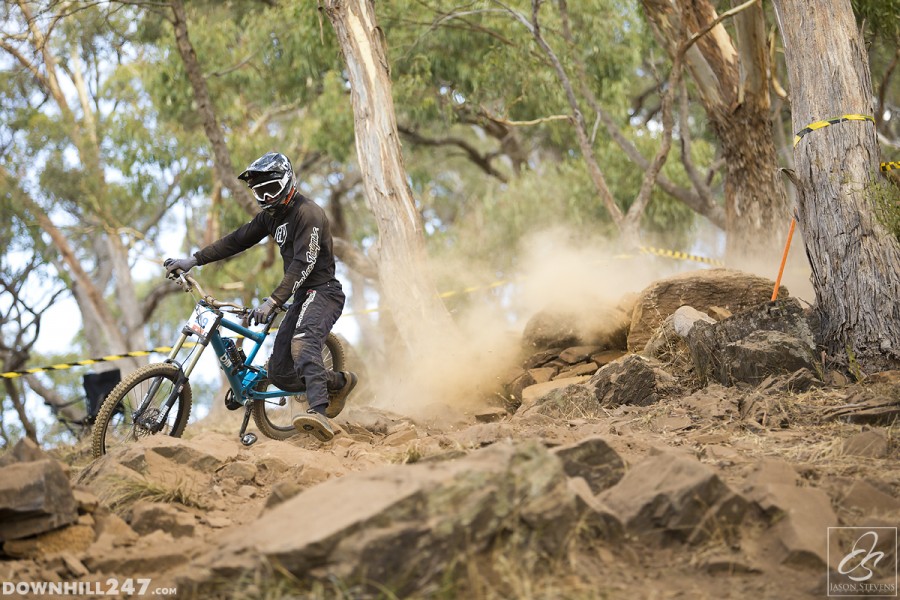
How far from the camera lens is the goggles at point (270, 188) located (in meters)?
7.03

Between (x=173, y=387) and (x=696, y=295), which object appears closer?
(x=173, y=387)

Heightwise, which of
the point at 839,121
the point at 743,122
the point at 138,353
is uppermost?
the point at 743,122

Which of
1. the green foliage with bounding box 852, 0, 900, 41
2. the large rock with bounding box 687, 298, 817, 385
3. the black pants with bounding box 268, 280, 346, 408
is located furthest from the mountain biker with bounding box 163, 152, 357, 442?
the green foliage with bounding box 852, 0, 900, 41

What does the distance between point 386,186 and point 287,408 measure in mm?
2783

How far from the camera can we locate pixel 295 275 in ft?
23.3

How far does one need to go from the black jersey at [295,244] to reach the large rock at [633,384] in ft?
7.52

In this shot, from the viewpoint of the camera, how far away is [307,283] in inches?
291

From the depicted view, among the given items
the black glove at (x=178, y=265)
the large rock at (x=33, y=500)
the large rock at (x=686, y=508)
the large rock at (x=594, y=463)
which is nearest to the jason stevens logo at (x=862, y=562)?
the large rock at (x=686, y=508)

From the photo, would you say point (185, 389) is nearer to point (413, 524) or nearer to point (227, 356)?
point (227, 356)

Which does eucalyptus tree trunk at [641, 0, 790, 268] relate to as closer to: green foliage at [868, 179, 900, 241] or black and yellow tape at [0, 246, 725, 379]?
black and yellow tape at [0, 246, 725, 379]

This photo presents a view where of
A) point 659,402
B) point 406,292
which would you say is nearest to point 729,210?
point 406,292

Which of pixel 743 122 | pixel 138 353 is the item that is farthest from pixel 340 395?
pixel 743 122

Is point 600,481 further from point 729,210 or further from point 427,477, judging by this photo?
point 729,210

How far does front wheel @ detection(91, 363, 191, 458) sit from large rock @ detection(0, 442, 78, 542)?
1.89 metres
